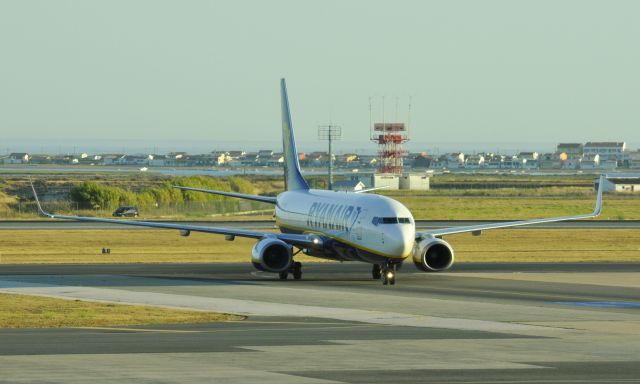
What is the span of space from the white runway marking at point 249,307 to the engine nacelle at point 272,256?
7753 millimetres

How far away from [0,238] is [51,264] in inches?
759

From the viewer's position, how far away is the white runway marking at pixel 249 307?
36312 millimetres

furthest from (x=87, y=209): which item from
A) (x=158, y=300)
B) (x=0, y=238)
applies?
(x=158, y=300)

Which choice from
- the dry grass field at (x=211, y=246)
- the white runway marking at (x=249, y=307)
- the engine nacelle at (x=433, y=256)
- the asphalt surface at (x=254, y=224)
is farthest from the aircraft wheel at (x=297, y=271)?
the asphalt surface at (x=254, y=224)

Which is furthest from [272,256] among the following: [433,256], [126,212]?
[126,212]

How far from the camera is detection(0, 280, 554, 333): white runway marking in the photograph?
36.3 meters

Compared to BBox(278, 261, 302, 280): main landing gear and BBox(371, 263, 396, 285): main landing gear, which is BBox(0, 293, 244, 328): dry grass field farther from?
BBox(278, 261, 302, 280): main landing gear

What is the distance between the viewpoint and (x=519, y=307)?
41.9 meters

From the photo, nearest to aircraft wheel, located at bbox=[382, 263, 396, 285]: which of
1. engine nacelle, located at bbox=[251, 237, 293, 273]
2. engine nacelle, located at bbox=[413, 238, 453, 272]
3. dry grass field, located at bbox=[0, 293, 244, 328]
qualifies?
engine nacelle, located at bbox=[413, 238, 453, 272]

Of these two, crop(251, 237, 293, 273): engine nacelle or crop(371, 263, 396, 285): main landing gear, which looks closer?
crop(371, 263, 396, 285): main landing gear

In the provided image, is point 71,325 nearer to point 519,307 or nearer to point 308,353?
point 308,353

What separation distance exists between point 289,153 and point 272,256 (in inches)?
581

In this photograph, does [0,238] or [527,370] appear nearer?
[527,370]

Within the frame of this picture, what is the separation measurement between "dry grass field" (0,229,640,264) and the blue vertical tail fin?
5.81 m
